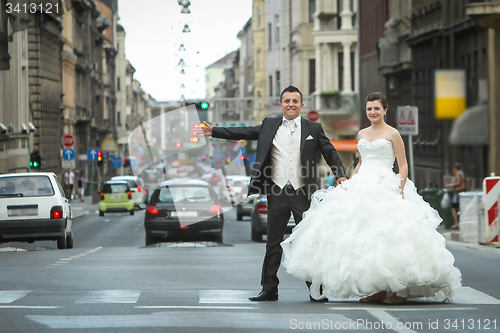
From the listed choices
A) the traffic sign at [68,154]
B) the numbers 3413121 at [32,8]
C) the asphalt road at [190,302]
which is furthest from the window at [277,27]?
the asphalt road at [190,302]

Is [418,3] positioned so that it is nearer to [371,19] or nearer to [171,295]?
[371,19]

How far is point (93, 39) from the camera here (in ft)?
266

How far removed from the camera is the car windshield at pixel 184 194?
20078mm

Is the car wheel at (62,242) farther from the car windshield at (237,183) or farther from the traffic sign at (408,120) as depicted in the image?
the car windshield at (237,183)

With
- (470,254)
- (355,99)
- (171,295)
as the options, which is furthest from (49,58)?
(171,295)

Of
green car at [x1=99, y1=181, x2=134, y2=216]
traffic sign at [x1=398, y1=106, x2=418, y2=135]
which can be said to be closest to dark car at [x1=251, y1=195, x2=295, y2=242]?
traffic sign at [x1=398, y1=106, x2=418, y2=135]

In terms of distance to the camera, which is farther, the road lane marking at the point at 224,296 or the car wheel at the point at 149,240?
the car wheel at the point at 149,240

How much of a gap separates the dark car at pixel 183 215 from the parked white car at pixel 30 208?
2.20 meters

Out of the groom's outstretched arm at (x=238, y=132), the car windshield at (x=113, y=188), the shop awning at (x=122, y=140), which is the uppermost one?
the shop awning at (x=122, y=140)

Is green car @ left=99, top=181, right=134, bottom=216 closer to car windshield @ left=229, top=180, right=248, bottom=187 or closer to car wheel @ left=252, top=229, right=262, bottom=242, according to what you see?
car windshield @ left=229, top=180, right=248, bottom=187

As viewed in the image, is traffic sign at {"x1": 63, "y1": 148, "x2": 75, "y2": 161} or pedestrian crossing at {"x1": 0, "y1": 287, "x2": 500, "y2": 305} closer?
pedestrian crossing at {"x1": 0, "y1": 287, "x2": 500, "y2": 305}

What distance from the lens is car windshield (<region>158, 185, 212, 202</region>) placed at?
20.1 m

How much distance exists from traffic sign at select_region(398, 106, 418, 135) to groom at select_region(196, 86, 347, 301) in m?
14.0

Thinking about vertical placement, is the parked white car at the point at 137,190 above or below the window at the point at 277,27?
below
